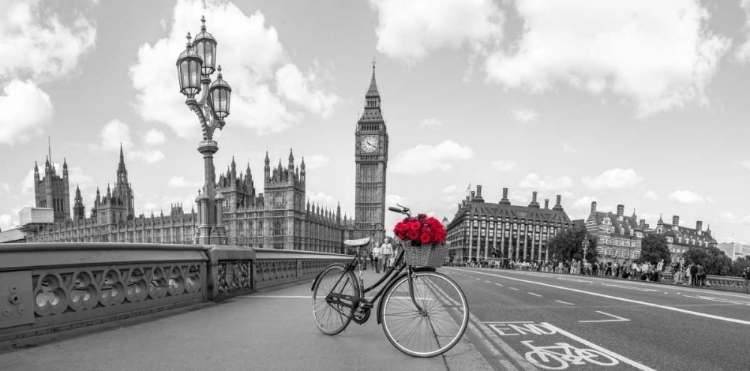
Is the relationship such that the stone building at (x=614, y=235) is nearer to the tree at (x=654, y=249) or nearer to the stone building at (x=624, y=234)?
the stone building at (x=624, y=234)

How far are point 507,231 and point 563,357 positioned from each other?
416ft

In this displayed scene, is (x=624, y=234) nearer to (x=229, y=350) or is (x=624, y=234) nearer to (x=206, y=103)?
(x=206, y=103)

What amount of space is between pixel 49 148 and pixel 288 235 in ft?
338

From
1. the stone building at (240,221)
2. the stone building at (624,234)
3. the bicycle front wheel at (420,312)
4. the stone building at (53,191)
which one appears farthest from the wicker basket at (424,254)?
the stone building at (53,191)

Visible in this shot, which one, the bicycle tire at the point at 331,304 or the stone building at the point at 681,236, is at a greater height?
the bicycle tire at the point at 331,304

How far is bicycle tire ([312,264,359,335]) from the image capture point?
4.79 metres

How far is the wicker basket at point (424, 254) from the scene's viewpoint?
12.9 ft

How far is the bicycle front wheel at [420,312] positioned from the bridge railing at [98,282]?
12.0 ft

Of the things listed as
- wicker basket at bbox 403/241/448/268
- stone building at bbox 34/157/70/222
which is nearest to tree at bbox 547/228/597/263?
wicker basket at bbox 403/241/448/268

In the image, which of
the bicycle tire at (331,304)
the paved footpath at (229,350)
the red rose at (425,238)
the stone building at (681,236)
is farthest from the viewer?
the stone building at (681,236)

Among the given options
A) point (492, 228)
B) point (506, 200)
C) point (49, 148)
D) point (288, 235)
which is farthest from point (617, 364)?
point (49, 148)

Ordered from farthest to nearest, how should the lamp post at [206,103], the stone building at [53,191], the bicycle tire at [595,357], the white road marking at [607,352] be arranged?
the stone building at [53,191] < the lamp post at [206,103] < the bicycle tire at [595,357] < the white road marking at [607,352]

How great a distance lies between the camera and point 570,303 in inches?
369

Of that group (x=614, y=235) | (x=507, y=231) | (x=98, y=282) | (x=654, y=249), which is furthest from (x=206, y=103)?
(x=507, y=231)
